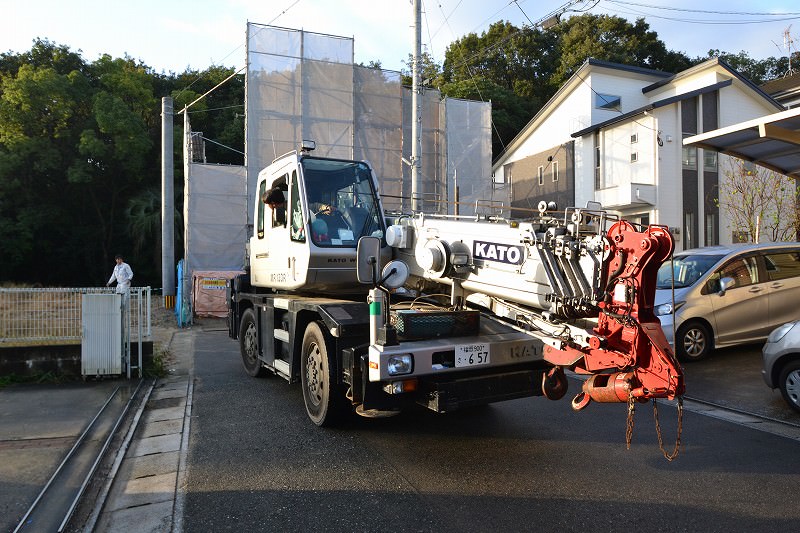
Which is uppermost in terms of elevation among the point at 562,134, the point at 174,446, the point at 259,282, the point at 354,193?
the point at 562,134

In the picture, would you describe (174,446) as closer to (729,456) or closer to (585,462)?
(585,462)

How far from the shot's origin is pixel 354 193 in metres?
6.90

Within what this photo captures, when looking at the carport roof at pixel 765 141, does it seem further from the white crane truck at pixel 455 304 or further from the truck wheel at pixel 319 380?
the truck wheel at pixel 319 380

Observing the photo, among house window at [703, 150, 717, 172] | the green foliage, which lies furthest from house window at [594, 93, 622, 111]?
the green foliage

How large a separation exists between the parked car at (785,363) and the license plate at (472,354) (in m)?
3.75

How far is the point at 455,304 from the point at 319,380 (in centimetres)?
157

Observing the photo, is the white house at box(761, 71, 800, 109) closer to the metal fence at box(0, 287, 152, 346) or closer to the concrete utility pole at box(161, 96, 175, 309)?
the concrete utility pole at box(161, 96, 175, 309)

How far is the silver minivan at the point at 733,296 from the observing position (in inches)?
361

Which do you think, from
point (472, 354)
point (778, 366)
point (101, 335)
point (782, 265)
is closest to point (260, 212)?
point (101, 335)

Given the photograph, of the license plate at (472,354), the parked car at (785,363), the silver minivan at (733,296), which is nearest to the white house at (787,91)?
the silver minivan at (733,296)

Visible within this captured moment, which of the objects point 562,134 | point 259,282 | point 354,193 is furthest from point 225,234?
point 562,134

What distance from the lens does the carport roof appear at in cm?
676

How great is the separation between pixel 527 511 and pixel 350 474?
1.48 meters

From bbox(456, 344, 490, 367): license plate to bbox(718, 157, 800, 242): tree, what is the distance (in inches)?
587
